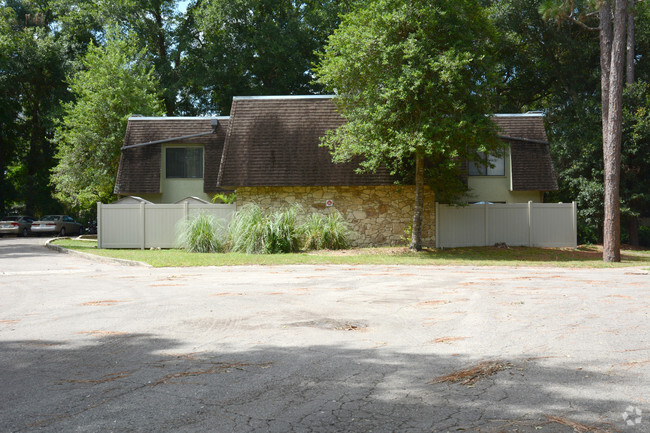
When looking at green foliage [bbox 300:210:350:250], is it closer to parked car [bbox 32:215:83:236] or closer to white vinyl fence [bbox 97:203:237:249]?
white vinyl fence [bbox 97:203:237:249]

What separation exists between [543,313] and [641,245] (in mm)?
29513

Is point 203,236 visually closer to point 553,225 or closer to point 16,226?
point 553,225

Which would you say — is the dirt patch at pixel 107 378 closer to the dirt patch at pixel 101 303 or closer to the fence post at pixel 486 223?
the dirt patch at pixel 101 303

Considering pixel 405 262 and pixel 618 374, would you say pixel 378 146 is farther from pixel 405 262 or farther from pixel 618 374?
pixel 618 374

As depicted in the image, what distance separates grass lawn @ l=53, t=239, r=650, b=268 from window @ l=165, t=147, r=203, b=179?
9537 millimetres

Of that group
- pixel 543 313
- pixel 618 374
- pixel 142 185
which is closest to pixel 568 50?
pixel 142 185

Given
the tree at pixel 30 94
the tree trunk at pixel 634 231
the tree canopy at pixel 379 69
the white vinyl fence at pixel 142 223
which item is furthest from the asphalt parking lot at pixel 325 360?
the tree at pixel 30 94

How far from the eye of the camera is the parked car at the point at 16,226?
38562 millimetres

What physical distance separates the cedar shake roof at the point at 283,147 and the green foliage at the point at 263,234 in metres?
2.61

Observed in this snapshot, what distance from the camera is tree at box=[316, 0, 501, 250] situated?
19.5 meters

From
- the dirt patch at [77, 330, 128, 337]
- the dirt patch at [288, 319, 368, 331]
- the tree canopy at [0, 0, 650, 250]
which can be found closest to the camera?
the dirt patch at [77, 330, 128, 337]

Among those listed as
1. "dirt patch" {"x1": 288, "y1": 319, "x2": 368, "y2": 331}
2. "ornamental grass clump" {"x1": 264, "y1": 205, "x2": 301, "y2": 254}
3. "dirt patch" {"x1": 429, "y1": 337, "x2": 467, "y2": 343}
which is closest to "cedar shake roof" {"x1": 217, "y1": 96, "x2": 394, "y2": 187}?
"ornamental grass clump" {"x1": 264, "y1": 205, "x2": 301, "y2": 254}

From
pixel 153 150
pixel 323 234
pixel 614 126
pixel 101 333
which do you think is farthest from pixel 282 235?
pixel 101 333

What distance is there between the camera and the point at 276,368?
4949mm
